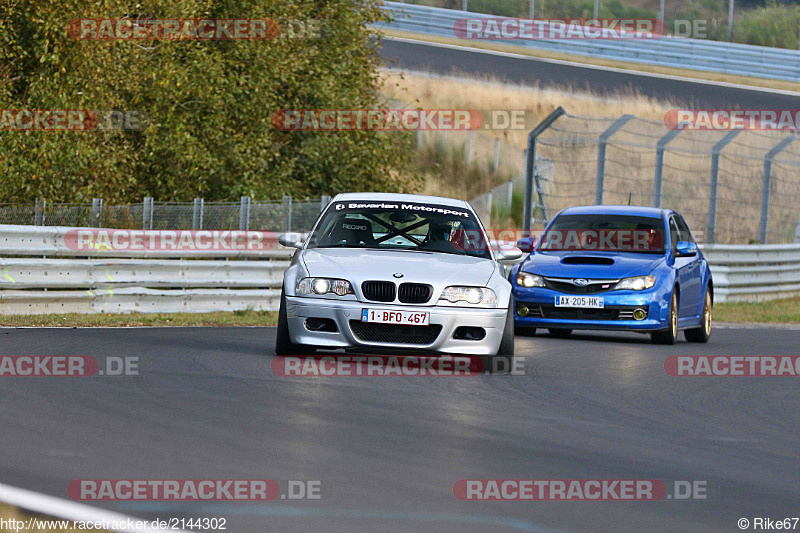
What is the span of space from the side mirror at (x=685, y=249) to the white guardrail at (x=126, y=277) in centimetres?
572

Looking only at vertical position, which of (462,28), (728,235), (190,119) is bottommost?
(728,235)

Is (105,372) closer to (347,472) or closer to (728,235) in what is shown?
(347,472)

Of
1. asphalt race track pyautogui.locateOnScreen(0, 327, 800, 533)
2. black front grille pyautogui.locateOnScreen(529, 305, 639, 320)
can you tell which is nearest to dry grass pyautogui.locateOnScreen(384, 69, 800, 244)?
black front grille pyautogui.locateOnScreen(529, 305, 639, 320)

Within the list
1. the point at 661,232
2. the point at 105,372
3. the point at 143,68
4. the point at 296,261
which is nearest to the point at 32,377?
the point at 105,372

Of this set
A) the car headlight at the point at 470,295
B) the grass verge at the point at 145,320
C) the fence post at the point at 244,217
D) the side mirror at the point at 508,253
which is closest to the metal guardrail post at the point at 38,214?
the grass verge at the point at 145,320

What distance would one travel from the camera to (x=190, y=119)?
2483cm

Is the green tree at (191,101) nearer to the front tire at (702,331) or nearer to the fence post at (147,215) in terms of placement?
the fence post at (147,215)

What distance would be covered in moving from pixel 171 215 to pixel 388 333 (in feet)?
39.1

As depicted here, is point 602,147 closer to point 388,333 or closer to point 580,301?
point 580,301

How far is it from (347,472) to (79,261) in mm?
10339

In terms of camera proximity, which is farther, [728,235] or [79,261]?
[728,235]

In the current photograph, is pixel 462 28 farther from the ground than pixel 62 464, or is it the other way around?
pixel 462 28

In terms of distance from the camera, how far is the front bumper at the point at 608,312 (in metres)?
15.0

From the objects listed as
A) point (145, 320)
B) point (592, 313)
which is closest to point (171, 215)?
point (145, 320)
